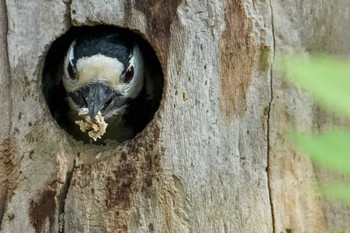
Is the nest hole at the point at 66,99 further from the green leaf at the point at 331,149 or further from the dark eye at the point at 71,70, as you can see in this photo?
the green leaf at the point at 331,149

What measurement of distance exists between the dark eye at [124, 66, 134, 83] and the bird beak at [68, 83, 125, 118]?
71mm

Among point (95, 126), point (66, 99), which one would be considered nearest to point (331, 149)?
point (95, 126)

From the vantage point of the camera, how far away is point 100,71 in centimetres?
216

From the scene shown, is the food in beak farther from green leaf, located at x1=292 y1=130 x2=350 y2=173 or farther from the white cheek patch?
green leaf, located at x1=292 y1=130 x2=350 y2=173

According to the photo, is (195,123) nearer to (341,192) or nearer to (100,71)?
(100,71)

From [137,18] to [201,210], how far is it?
61 cm

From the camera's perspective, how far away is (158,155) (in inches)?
72.0

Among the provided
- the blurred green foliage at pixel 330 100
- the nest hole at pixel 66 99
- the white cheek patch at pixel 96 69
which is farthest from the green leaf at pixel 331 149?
the nest hole at pixel 66 99

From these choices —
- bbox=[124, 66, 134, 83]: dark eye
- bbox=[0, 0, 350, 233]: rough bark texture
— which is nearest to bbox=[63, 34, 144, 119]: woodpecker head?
bbox=[124, 66, 134, 83]: dark eye

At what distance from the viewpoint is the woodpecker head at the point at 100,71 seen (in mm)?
2141

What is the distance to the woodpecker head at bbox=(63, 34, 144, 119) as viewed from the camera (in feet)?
7.02

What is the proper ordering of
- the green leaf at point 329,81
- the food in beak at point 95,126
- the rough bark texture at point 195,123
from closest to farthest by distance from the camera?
the green leaf at point 329,81 < the rough bark texture at point 195,123 < the food in beak at point 95,126

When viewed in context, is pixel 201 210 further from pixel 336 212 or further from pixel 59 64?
pixel 59 64

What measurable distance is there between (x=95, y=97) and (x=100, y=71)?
0.14 metres
